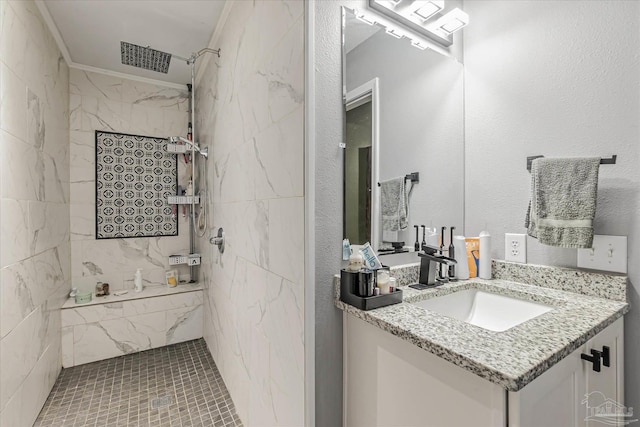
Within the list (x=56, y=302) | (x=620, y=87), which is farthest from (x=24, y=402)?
(x=620, y=87)

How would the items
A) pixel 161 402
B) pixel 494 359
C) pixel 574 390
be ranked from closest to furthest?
1. pixel 494 359
2. pixel 574 390
3. pixel 161 402

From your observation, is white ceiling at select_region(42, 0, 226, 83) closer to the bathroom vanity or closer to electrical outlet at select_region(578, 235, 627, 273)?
the bathroom vanity

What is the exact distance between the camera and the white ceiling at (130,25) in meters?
1.81

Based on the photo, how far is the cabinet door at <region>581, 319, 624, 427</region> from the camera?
0.78m

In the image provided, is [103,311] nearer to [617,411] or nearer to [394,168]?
[394,168]

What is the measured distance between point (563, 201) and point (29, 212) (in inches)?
100

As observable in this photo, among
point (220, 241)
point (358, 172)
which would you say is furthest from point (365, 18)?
point (220, 241)

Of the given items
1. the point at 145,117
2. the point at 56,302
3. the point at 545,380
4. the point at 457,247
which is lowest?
the point at 56,302

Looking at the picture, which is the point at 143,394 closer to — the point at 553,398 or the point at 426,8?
the point at 553,398

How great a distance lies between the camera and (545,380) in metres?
0.63

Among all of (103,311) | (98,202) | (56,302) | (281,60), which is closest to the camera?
(281,60)

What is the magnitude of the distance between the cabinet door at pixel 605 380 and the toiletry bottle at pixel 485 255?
1.40 feet

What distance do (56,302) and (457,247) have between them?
2.72m

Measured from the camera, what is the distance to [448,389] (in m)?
0.68
